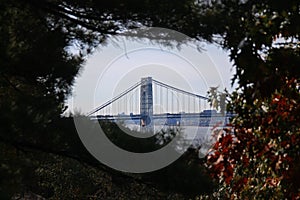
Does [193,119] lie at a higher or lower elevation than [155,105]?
lower

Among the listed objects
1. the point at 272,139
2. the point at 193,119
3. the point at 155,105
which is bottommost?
the point at 272,139

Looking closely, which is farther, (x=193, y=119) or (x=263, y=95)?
(x=193, y=119)

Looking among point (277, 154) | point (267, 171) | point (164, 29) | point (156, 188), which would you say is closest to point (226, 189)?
point (267, 171)

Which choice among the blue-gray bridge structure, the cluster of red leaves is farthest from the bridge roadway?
the cluster of red leaves

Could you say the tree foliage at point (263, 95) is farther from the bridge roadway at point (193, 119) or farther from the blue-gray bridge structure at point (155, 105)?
the blue-gray bridge structure at point (155, 105)

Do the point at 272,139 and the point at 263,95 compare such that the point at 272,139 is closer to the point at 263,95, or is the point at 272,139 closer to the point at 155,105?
the point at 263,95

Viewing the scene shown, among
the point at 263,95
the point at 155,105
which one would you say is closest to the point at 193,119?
the point at 155,105

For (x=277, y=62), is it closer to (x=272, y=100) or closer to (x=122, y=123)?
(x=272, y=100)

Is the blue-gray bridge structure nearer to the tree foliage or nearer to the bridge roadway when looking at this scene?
the bridge roadway

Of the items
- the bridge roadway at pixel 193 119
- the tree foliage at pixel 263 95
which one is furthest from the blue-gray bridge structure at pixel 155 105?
the tree foliage at pixel 263 95
